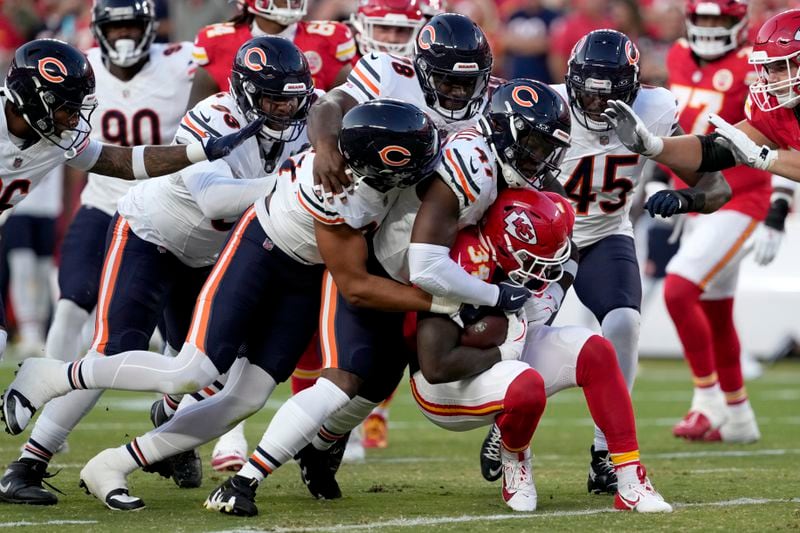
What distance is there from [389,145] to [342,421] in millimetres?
1088

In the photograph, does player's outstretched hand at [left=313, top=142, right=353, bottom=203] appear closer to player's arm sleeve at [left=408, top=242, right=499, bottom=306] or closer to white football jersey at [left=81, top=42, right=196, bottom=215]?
player's arm sleeve at [left=408, top=242, right=499, bottom=306]

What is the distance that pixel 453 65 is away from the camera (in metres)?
4.82

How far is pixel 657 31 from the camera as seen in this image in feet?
39.7

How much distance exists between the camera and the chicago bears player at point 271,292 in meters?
4.38

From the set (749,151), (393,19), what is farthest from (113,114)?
(749,151)

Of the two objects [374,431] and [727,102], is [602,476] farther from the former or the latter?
[727,102]

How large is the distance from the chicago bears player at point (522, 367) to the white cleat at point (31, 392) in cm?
125

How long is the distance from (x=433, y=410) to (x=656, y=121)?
63.1 inches

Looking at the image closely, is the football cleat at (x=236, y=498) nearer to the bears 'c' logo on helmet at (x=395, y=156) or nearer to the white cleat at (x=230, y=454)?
the bears 'c' logo on helmet at (x=395, y=156)

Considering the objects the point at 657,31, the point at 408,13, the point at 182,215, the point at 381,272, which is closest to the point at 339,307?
the point at 381,272

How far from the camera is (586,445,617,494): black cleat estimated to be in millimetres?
5016

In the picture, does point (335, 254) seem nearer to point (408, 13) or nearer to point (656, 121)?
point (656, 121)

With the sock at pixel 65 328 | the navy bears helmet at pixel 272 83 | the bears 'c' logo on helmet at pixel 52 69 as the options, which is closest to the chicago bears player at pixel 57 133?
the bears 'c' logo on helmet at pixel 52 69

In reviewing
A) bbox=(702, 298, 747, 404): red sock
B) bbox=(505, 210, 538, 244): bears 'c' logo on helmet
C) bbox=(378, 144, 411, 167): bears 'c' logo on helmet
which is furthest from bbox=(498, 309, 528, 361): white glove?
bbox=(702, 298, 747, 404): red sock
